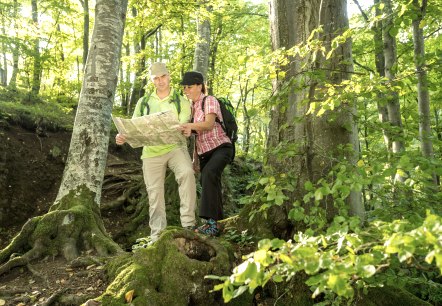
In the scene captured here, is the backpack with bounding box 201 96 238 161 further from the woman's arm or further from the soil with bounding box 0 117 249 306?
the soil with bounding box 0 117 249 306

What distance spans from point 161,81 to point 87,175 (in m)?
1.83

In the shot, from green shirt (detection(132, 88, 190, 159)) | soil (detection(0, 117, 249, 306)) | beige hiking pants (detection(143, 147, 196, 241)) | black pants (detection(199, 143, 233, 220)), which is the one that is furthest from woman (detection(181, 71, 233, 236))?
soil (detection(0, 117, 249, 306))

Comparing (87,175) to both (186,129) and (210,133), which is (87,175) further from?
(210,133)

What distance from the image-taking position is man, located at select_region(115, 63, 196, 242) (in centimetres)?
438

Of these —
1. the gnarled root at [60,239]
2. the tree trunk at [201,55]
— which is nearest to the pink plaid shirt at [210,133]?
the gnarled root at [60,239]

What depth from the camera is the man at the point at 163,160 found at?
438 cm

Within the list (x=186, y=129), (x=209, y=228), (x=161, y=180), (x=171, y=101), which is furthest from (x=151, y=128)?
(x=209, y=228)

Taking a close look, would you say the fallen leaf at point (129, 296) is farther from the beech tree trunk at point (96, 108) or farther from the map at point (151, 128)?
the beech tree trunk at point (96, 108)

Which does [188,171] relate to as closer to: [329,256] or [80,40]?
[329,256]

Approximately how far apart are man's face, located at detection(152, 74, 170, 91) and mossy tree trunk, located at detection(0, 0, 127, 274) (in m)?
1.39

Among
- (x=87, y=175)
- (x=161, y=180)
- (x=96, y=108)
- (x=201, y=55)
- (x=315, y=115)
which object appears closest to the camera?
(x=315, y=115)


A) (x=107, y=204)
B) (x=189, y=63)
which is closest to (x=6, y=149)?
(x=107, y=204)

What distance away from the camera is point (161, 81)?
14.9ft

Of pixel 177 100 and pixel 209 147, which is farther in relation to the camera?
pixel 177 100
